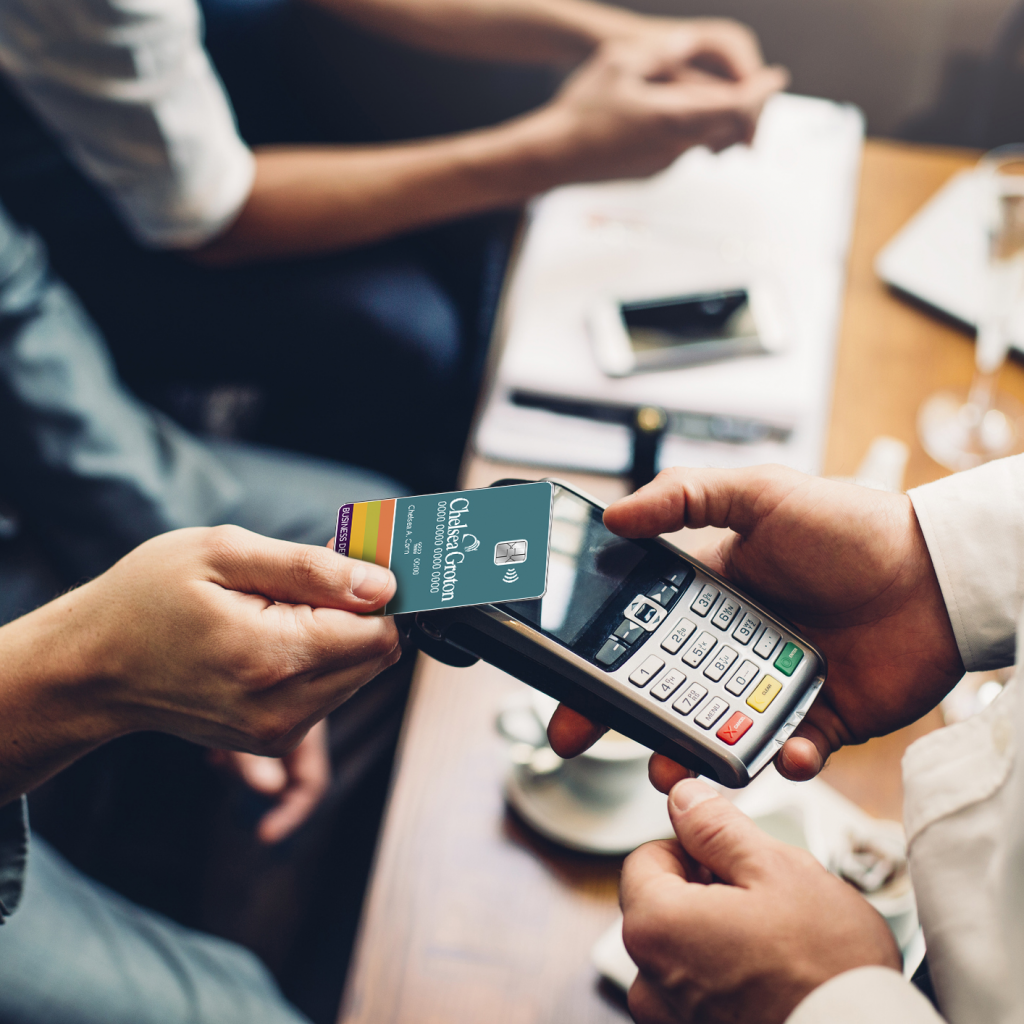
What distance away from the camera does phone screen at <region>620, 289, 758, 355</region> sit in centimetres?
81

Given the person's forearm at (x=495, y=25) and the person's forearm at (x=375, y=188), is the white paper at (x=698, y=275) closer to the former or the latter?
the person's forearm at (x=375, y=188)

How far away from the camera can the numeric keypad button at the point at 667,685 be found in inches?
19.5

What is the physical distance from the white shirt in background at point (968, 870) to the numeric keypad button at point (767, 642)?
94 mm

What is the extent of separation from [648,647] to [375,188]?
0.67 meters

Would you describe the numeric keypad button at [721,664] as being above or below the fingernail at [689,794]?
above

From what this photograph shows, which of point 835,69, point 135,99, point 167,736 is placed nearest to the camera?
point 135,99

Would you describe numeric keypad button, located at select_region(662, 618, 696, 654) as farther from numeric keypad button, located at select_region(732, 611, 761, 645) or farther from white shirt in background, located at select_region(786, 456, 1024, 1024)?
white shirt in background, located at select_region(786, 456, 1024, 1024)

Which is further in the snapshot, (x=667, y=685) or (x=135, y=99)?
(x=135, y=99)

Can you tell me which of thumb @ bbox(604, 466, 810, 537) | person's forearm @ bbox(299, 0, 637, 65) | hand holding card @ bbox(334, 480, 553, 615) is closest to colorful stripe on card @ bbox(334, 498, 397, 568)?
hand holding card @ bbox(334, 480, 553, 615)

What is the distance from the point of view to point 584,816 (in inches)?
23.5

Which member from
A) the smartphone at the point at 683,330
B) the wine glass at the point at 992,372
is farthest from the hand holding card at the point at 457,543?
the wine glass at the point at 992,372

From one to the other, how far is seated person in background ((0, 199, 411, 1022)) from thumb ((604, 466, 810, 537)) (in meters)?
0.48

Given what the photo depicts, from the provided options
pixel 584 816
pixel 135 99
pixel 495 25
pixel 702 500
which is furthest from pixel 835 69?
pixel 584 816

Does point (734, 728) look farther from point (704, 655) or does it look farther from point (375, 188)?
point (375, 188)
